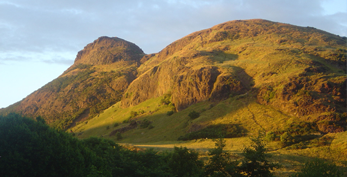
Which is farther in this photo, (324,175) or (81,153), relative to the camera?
(81,153)

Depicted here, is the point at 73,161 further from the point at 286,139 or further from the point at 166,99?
the point at 166,99

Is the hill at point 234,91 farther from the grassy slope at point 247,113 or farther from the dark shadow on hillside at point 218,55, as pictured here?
the dark shadow on hillside at point 218,55

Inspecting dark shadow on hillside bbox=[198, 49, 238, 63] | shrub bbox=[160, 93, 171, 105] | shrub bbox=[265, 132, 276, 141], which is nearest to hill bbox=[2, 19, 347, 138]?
dark shadow on hillside bbox=[198, 49, 238, 63]

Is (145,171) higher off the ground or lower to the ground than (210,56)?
lower

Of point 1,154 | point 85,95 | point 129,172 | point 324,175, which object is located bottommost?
point 324,175

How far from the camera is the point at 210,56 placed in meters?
55.5

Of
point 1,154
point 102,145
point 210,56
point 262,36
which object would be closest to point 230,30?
point 262,36

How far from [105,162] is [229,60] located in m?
45.8

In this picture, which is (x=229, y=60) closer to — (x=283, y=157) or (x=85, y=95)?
(x=283, y=157)

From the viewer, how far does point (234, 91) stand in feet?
127

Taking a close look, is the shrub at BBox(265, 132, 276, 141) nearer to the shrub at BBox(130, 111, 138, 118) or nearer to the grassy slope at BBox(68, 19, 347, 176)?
the grassy slope at BBox(68, 19, 347, 176)

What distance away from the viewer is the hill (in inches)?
1152

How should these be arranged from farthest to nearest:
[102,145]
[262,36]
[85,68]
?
[85,68] → [262,36] → [102,145]

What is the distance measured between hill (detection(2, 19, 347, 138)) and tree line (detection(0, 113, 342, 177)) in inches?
669
